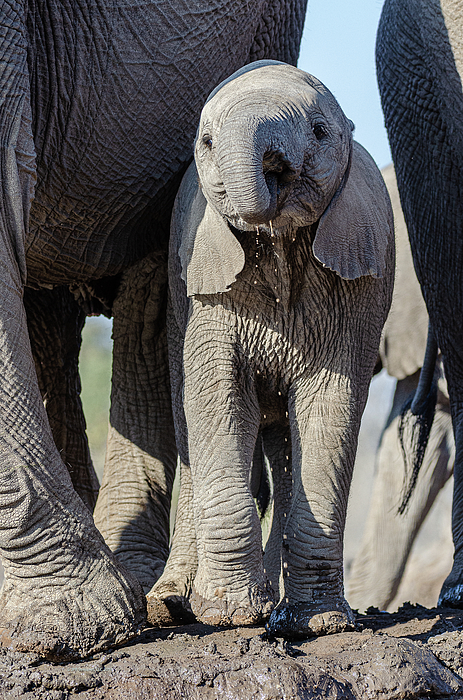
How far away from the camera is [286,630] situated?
251cm

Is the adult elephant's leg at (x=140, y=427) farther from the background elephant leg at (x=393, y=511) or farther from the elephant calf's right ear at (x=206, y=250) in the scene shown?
the background elephant leg at (x=393, y=511)

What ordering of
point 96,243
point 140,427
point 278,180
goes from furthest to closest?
1. point 140,427
2. point 96,243
3. point 278,180

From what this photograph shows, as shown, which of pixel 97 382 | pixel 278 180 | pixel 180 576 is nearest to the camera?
pixel 278 180

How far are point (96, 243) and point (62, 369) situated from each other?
2.45 ft

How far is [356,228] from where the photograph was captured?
2.52 metres

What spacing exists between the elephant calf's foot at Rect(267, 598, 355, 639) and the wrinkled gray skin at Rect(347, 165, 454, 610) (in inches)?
129

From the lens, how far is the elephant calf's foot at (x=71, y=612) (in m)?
2.32

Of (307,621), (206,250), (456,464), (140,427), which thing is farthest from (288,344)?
(456,464)

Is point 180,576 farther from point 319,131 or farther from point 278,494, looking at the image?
point 319,131

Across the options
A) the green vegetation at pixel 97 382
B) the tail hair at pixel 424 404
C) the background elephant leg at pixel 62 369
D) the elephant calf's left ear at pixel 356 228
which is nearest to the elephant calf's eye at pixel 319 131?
the elephant calf's left ear at pixel 356 228

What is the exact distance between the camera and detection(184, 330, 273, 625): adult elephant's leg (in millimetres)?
2506

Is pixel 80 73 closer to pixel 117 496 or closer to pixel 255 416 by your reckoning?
pixel 255 416

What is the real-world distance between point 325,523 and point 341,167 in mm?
839

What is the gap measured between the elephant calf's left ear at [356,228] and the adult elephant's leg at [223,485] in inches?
13.3
